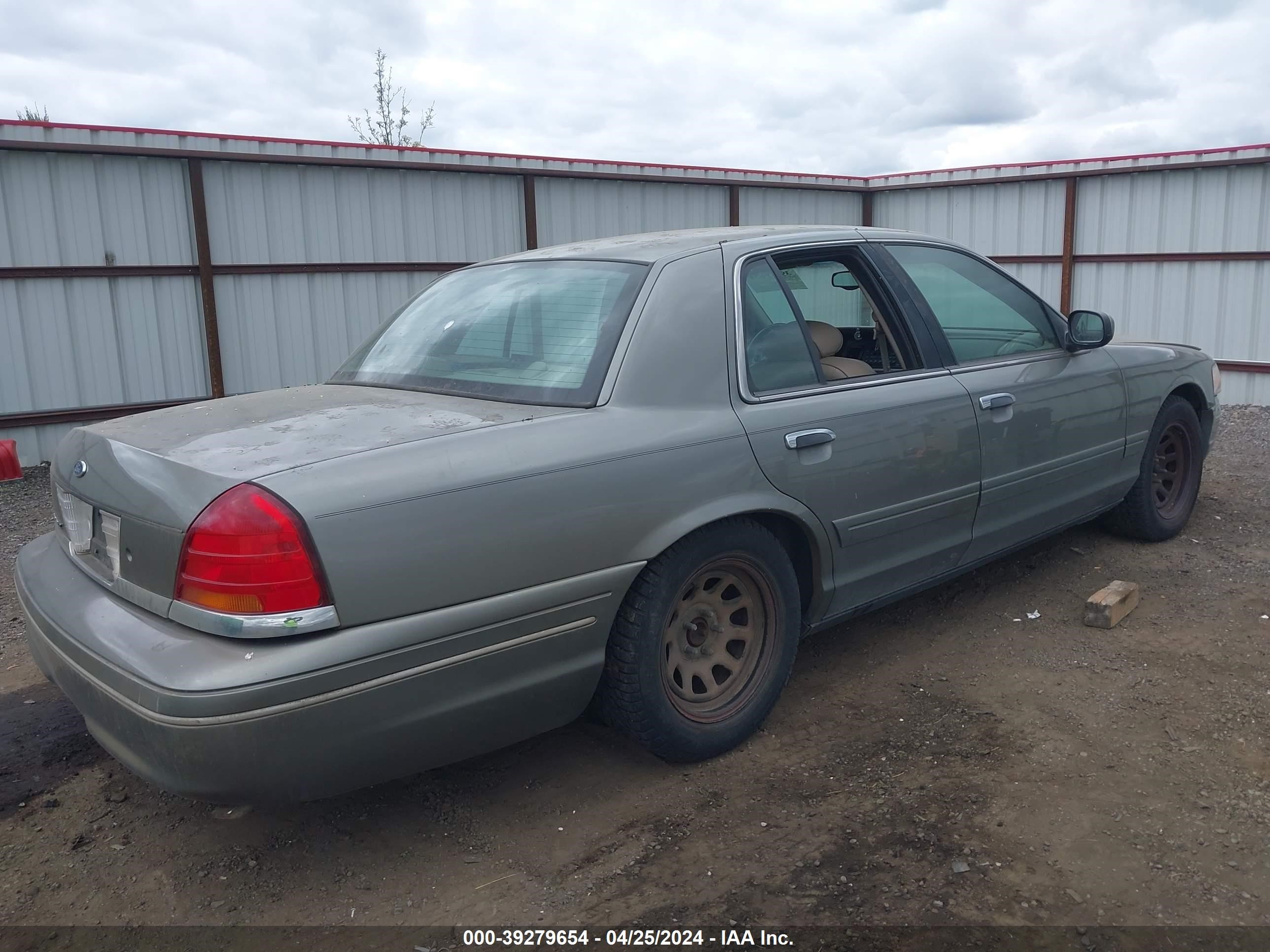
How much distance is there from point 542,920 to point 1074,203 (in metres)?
12.1

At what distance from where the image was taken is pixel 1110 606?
4.23 m

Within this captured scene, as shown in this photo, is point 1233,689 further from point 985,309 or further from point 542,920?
point 542,920

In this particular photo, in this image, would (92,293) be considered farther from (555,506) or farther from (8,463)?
(555,506)

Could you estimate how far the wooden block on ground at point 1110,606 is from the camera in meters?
4.24

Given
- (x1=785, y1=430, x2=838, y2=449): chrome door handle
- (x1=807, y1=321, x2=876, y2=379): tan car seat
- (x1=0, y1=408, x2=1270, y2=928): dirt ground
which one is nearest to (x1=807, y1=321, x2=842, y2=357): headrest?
(x1=807, y1=321, x2=876, y2=379): tan car seat

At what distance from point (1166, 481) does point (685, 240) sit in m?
3.26

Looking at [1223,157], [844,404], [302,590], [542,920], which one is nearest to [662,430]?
[844,404]

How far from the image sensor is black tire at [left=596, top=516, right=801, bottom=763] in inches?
115

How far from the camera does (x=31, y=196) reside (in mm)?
8648

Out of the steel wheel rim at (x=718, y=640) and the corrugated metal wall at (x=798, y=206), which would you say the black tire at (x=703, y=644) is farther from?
the corrugated metal wall at (x=798, y=206)

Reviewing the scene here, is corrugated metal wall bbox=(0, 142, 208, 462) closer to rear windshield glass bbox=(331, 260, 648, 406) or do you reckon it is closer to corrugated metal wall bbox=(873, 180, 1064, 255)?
rear windshield glass bbox=(331, 260, 648, 406)

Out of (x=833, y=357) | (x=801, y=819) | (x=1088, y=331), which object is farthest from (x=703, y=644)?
(x=1088, y=331)

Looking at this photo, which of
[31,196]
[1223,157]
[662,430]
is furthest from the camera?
[1223,157]

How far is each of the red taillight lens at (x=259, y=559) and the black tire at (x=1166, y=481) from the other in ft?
13.3
